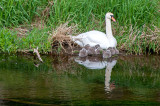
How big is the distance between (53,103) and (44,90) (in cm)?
88

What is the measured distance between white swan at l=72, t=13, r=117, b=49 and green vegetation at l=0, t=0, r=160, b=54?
444 millimetres

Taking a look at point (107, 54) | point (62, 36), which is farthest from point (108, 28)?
point (62, 36)

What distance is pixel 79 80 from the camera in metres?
8.52

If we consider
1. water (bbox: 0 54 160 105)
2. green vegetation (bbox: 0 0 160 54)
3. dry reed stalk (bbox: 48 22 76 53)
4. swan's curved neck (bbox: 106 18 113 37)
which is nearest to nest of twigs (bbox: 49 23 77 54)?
dry reed stalk (bbox: 48 22 76 53)

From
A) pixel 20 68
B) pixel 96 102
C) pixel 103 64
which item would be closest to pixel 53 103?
pixel 96 102

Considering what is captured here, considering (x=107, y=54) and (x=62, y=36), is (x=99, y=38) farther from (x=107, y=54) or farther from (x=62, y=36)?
(x=62, y=36)

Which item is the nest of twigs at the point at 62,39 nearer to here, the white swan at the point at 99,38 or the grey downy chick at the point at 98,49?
the white swan at the point at 99,38

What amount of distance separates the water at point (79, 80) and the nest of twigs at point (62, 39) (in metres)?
0.75

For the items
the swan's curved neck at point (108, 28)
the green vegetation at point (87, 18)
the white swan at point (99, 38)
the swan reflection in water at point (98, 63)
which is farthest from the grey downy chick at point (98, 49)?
the green vegetation at point (87, 18)

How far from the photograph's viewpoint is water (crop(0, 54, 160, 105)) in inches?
276

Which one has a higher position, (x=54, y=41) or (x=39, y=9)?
(x=39, y=9)

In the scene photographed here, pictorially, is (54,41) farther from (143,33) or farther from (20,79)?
(20,79)

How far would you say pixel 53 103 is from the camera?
670 cm

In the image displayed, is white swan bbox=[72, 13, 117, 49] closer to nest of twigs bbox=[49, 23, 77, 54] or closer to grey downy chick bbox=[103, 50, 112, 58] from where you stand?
nest of twigs bbox=[49, 23, 77, 54]
